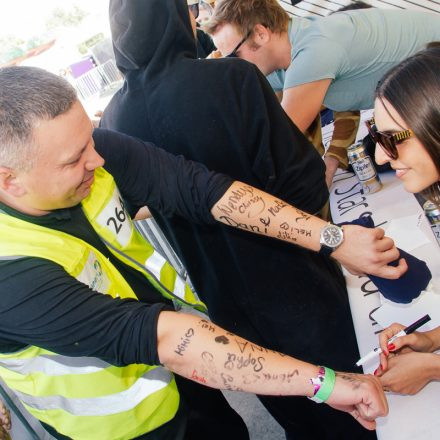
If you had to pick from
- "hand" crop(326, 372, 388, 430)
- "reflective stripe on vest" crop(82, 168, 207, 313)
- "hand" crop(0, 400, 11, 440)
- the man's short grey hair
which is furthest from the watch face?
"hand" crop(0, 400, 11, 440)

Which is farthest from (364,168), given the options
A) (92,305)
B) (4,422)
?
(4,422)

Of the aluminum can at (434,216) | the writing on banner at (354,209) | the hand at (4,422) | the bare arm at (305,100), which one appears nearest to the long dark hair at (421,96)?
the aluminum can at (434,216)

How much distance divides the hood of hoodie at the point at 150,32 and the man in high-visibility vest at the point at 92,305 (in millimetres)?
280

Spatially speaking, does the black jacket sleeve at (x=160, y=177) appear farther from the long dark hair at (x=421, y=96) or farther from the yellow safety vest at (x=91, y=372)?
the long dark hair at (x=421, y=96)

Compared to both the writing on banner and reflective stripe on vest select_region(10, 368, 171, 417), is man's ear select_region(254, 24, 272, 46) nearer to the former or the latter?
the writing on banner

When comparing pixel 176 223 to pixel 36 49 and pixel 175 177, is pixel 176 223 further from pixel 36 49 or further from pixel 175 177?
pixel 36 49

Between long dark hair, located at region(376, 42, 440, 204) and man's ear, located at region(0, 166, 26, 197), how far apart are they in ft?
3.36

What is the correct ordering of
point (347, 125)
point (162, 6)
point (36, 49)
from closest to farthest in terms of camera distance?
point (162, 6) → point (347, 125) → point (36, 49)

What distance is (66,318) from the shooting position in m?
0.88

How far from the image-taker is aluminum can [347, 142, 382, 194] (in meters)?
1.93

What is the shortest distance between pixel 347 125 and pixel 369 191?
470mm

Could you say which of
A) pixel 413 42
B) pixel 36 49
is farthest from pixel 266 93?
pixel 36 49

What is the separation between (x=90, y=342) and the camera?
89 centimetres

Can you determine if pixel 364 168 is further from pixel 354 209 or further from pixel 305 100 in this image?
pixel 305 100
